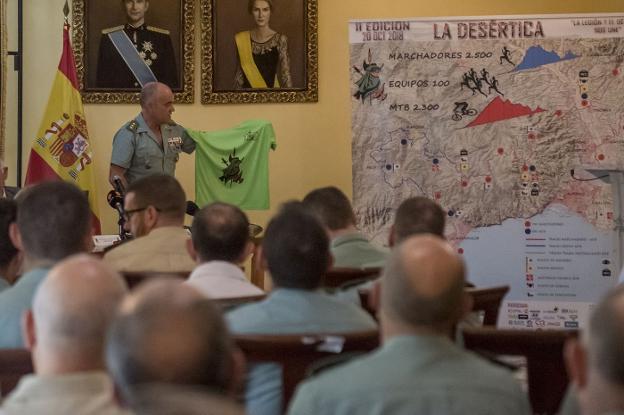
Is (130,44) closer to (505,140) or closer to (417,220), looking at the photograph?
(505,140)

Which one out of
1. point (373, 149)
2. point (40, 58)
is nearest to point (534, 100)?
point (373, 149)

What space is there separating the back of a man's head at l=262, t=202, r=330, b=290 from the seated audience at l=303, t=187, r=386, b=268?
1390 mm

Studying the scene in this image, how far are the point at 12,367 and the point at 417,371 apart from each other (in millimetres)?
896

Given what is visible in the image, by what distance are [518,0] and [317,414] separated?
704cm

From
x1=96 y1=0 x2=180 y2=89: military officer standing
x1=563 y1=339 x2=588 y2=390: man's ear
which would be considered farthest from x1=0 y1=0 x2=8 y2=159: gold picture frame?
x1=563 y1=339 x2=588 y2=390: man's ear

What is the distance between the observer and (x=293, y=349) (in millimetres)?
2334

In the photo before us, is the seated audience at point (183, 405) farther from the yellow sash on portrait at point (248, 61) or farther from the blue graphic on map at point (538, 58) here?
the yellow sash on portrait at point (248, 61)

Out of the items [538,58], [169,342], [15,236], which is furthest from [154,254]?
[538,58]

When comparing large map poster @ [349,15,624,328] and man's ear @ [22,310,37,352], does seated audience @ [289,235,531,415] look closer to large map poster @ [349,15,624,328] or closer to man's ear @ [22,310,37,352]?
man's ear @ [22,310,37,352]

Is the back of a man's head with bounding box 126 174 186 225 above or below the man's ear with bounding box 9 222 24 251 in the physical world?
above

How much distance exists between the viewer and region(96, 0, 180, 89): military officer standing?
8.37 meters

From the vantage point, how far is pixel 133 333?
Result: 53.4 inches

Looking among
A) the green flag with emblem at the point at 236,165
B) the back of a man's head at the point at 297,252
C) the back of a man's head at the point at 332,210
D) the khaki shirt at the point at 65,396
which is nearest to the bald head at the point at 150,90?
the green flag with emblem at the point at 236,165

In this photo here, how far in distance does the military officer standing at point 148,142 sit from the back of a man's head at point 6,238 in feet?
12.0
